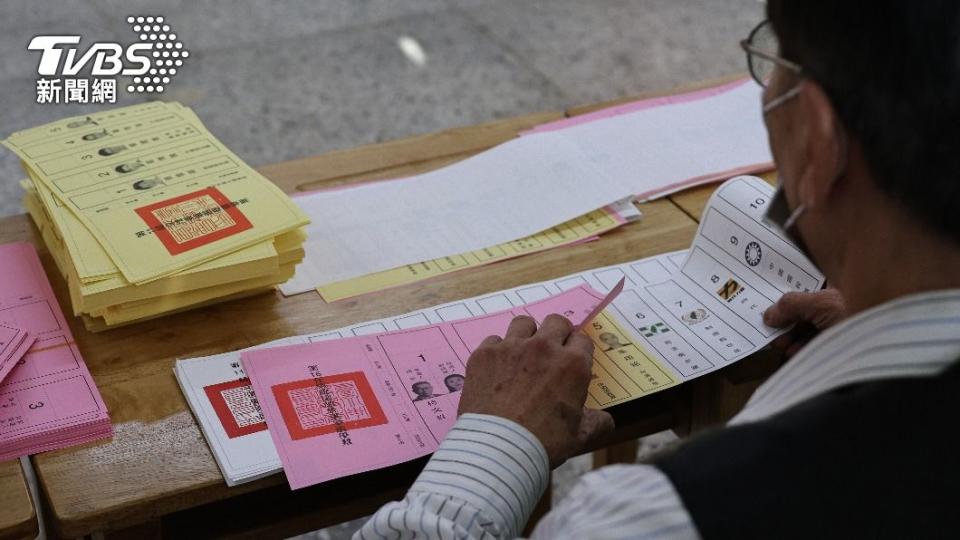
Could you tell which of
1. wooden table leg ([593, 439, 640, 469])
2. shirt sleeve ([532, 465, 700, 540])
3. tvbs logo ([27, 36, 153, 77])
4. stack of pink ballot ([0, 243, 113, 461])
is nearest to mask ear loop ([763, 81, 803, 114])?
shirt sleeve ([532, 465, 700, 540])

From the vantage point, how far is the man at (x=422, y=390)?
3.51 feet

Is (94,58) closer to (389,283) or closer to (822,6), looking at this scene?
(389,283)

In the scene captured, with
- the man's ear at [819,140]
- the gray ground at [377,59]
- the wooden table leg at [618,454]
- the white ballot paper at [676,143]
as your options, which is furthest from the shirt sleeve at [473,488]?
the gray ground at [377,59]

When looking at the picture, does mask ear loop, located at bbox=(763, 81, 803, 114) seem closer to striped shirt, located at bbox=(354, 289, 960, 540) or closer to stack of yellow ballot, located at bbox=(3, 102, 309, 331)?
striped shirt, located at bbox=(354, 289, 960, 540)

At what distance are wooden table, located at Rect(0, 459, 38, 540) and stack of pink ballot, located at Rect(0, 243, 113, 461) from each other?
0.02 m

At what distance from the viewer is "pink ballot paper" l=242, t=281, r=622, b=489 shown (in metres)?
1.00

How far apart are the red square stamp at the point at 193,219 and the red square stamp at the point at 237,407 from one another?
0.58ft

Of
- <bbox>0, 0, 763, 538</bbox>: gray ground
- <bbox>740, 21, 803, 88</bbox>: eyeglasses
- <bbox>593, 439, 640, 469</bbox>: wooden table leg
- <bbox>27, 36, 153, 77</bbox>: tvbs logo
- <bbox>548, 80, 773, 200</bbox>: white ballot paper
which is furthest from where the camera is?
<bbox>27, 36, 153, 77</bbox>: tvbs logo

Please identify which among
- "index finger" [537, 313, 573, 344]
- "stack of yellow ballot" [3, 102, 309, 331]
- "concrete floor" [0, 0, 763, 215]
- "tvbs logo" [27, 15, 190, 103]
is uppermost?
"index finger" [537, 313, 573, 344]

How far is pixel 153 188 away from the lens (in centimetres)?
128

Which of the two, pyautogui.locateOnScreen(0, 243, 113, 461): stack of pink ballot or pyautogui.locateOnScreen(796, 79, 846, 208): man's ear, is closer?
pyautogui.locateOnScreen(796, 79, 846, 208): man's ear

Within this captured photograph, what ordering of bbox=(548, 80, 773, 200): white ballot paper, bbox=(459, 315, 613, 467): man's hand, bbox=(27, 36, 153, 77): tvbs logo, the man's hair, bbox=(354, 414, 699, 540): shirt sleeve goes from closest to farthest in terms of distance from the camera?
the man's hair < bbox=(354, 414, 699, 540): shirt sleeve < bbox=(459, 315, 613, 467): man's hand < bbox=(548, 80, 773, 200): white ballot paper < bbox=(27, 36, 153, 77): tvbs logo

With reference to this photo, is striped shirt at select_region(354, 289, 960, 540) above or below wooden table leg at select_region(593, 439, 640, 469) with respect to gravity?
above

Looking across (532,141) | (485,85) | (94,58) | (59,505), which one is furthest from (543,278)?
(94,58)
